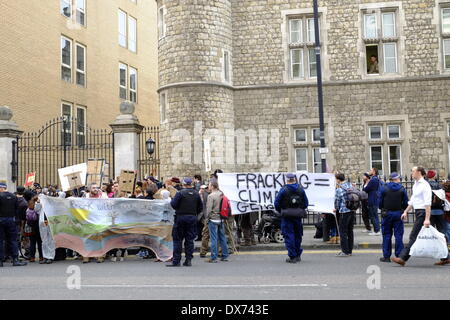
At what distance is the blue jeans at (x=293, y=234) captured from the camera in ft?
38.8

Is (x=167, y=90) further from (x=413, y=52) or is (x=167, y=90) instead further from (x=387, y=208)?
(x=387, y=208)

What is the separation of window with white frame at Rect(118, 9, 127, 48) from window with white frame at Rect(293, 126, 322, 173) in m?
17.9

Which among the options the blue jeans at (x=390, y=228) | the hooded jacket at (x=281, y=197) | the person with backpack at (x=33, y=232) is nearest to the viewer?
the blue jeans at (x=390, y=228)

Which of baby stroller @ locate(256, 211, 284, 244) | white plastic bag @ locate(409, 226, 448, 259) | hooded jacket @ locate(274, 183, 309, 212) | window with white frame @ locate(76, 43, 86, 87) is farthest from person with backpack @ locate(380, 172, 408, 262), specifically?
window with white frame @ locate(76, 43, 86, 87)

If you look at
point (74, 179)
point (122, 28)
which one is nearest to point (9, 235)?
point (74, 179)

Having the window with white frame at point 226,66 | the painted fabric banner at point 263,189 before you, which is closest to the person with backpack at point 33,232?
the painted fabric banner at point 263,189

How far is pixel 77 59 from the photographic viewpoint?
102 feet

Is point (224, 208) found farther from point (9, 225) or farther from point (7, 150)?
point (7, 150)

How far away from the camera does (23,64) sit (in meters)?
27.1

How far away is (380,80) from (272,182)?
27.9 ft

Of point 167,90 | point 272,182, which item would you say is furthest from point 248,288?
point 167,90

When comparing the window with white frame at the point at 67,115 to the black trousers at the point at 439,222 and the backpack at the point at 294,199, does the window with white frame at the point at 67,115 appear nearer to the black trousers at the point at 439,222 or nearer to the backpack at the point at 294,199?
the backpack at the point at 294,199

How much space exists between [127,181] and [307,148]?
8456mm

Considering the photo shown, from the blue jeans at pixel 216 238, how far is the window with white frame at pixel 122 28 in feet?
83.1
